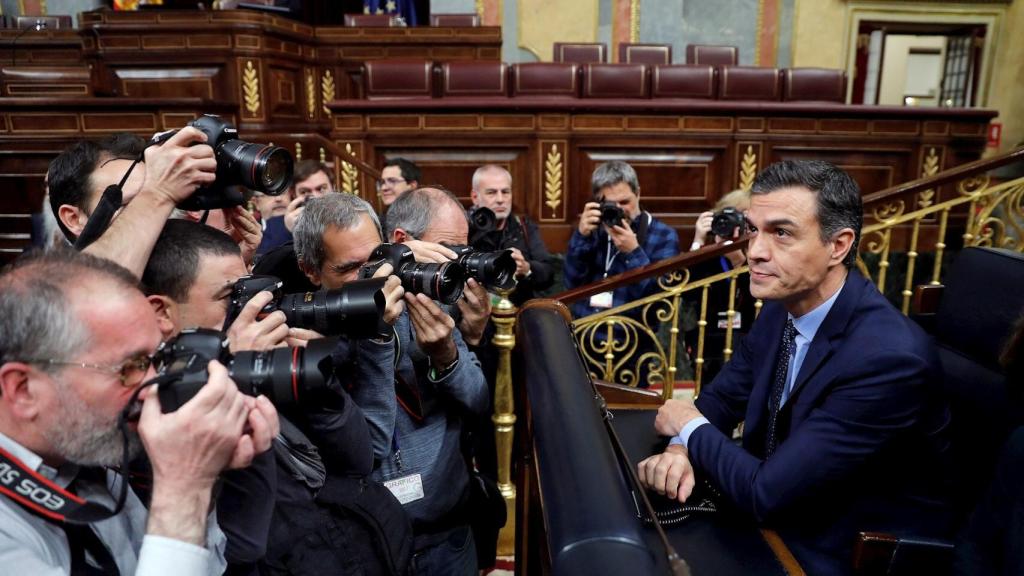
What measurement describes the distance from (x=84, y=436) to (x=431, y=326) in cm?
71

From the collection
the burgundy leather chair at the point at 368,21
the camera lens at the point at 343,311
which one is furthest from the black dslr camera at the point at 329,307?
the burgundy leather chair at the point at 368,21

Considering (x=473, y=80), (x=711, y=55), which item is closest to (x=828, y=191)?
(x=473, y=80)

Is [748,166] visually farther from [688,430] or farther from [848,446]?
[848,446]

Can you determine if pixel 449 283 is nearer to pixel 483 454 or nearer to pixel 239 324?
pixel 239 324

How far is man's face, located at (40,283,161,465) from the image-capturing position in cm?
82

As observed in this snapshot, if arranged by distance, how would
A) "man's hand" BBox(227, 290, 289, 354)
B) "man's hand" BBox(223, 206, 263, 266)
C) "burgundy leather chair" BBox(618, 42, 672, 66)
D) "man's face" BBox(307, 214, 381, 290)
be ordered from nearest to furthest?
1. "man's hand" BBox(227, 290, 289, 354)
2. "man's face" BBox(307, 214, 381, 290)
3. "man's hand" BBox(223, 206, 263, 266)
4. "burgundy leather chair" BBox(618, 42, 672, 66)

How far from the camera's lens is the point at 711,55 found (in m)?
7.72

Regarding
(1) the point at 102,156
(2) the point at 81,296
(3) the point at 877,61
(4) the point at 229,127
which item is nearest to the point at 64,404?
(2) the point at 81,296

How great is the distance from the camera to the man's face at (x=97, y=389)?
2.68ft

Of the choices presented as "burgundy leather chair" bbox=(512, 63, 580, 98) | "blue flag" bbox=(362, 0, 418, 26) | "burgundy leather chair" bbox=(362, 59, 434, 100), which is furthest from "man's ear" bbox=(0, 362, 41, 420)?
"blue flag" bbox=(362, 0, 418, 26)

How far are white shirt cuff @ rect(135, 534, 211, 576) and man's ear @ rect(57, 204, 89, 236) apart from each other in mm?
968

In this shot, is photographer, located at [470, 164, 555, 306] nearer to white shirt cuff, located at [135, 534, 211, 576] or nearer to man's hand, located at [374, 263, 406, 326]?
man's hand, located at [374, 263, 406, 326]

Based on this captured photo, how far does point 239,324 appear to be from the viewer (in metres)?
1.09

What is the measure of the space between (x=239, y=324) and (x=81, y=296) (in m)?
0.27
